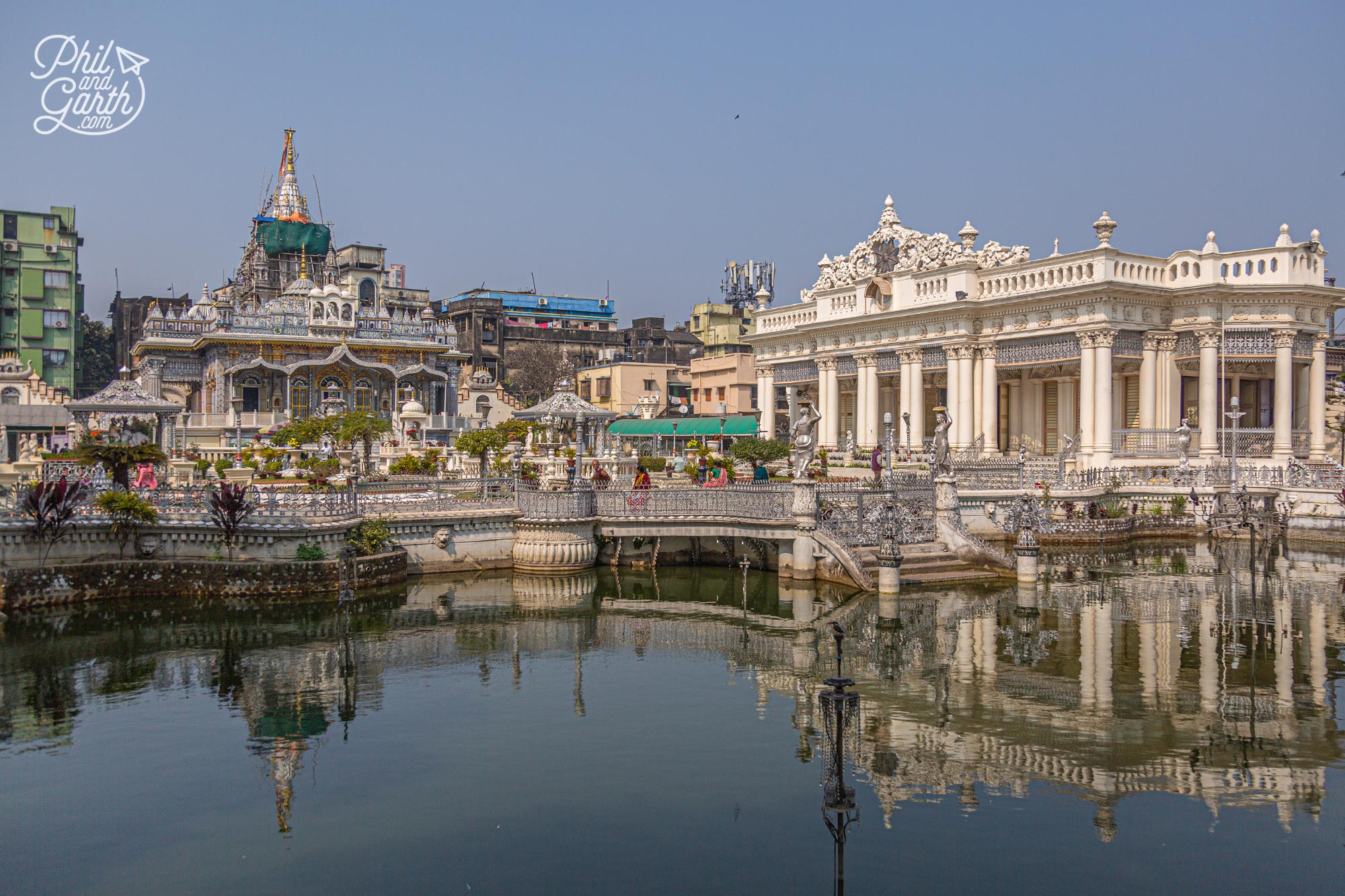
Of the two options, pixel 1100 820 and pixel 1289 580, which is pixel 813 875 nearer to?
pixel 1100 820

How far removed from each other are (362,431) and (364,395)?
2301cm

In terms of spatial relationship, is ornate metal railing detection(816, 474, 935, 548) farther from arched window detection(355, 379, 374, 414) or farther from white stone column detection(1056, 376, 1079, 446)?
arched window detection(355, 379, 374, 414)

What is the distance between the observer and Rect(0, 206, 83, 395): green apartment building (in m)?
57.7

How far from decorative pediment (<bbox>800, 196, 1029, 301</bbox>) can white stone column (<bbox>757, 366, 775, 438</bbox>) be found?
4.10 metres

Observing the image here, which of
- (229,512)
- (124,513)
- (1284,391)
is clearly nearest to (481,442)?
(229,512)

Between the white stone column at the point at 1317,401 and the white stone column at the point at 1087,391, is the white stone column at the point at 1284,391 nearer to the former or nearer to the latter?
the white stone column at the point at 1317,401

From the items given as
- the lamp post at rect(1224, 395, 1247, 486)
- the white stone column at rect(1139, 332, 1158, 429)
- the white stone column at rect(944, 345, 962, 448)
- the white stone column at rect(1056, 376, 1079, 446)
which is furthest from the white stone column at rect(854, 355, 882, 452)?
the lamp post at rect(1224, 395, 1247, 486)

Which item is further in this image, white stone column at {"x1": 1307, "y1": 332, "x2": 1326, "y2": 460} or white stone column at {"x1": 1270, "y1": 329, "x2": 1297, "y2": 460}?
white stone column at {"x1": 1307, "y1": 332, "x2": 1326, "y2": 460}

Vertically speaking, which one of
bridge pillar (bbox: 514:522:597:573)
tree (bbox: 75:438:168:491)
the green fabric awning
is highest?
the green fabric awning

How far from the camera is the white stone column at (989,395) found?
36406mm

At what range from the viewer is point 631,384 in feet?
219

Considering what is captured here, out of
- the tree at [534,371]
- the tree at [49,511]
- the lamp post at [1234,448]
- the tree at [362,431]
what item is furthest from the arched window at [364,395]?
the lamp post at [1234,448]

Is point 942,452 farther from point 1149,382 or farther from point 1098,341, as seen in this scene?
point 1149,382

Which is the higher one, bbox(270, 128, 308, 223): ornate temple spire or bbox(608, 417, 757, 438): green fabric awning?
bbox(270, 128, 308, 223): ornate temple spire
